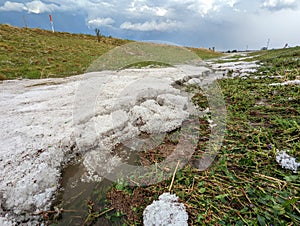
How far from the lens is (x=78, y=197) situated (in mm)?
1626

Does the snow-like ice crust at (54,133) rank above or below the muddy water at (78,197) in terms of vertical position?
above

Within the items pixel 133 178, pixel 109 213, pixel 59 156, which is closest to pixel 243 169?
pixel 133 178

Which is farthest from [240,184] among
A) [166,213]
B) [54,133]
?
[54,133]

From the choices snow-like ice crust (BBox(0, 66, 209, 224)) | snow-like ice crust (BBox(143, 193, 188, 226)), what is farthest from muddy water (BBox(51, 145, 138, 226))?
snow-like ice crust (BBox(143, 193, 188, 226))

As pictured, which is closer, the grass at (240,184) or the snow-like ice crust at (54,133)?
the grass at (240,184)

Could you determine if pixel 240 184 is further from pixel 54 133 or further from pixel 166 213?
pixel 54 133

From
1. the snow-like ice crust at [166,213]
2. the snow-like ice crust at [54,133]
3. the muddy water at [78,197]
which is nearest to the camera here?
the snow-like ice crust at [166,213]

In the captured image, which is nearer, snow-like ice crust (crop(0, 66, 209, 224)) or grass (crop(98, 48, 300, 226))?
grass (crop(98, 48, 300, 226))

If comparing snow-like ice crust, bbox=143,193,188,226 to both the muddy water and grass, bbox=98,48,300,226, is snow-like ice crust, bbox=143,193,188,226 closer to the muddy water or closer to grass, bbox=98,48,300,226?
grass, bbox=98,48,300,226

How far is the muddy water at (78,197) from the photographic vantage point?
140 centimetres

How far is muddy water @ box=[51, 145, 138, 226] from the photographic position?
4.60 feet

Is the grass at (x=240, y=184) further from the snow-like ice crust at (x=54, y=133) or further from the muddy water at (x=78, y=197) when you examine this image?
the snow-like ice crust at (x=54, y=133)

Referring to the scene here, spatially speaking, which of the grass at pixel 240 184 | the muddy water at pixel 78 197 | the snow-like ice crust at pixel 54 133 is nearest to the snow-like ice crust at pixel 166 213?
the grass at pixel 240 184

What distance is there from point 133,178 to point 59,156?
3.21 feet
